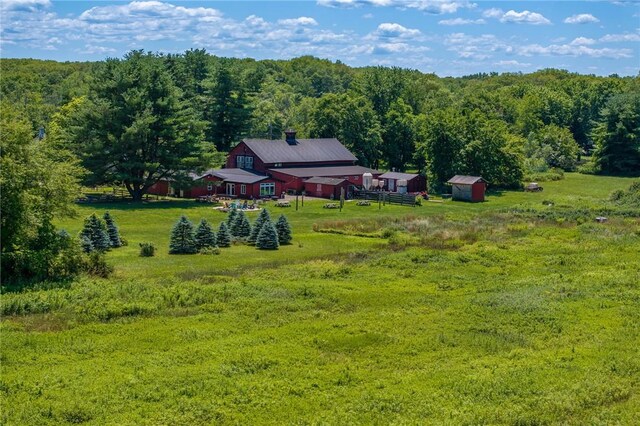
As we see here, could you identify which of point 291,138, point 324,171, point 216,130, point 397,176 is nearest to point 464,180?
point 397,176

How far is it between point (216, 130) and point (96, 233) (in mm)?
44300

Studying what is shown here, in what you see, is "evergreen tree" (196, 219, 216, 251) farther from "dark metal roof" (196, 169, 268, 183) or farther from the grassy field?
"dark metal roof" (196, 169, 268, 183)

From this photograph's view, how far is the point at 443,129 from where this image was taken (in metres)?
68.9

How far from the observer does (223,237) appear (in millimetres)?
39719

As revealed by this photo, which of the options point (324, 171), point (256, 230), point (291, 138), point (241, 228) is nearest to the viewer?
point (256, 230)

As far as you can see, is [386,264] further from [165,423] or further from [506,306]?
[165,423]

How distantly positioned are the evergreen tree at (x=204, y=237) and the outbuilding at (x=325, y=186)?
83.0 feet

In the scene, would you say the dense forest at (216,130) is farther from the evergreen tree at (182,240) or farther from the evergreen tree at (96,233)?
the evergreen tree at (182,240)

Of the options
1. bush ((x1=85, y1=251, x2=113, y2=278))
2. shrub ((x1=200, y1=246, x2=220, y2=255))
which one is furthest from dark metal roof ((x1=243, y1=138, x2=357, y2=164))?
bush ((x1=85, y1=251, x2=113, y2=278))

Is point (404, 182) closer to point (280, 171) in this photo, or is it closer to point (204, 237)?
point (280, 171)

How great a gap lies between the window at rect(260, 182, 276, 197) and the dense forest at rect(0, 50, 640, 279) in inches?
193

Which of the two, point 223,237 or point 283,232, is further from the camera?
point 283,232

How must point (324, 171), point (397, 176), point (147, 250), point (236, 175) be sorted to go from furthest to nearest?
point (324, 171) < point (397, 176) < point (236, 175) < point (147, 250)

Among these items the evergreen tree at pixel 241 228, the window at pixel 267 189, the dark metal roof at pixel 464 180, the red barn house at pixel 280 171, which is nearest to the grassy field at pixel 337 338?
the evergreen tree at pixel 241 228
